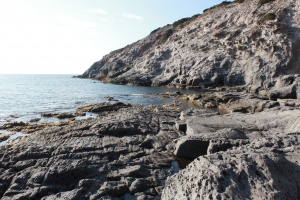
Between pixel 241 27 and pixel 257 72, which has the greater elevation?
pixel 241 27

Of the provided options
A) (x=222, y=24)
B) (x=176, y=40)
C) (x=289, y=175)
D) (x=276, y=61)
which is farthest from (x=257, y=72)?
(x=289, y=175)

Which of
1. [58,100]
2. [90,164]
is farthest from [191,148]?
[58,100]

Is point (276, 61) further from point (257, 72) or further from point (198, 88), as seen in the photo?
point (198, 88)

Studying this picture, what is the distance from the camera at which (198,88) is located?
7450cm

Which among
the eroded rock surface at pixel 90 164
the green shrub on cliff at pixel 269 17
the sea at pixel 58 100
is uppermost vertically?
the green shrub on cliff at pixel 269 17

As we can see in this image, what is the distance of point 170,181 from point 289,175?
4.47 m

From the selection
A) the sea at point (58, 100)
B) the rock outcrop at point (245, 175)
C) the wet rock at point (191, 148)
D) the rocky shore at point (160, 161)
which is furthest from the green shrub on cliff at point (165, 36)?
the rock outcrop at point (245, 175)

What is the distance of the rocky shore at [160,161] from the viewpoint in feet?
31.6

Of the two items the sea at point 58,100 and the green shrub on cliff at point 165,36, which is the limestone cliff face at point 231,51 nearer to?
the green shrub on cliff at point 165,36

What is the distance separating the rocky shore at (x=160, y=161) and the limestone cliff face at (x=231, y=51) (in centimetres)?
3290

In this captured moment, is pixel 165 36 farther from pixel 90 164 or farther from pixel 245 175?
pixel 245 175

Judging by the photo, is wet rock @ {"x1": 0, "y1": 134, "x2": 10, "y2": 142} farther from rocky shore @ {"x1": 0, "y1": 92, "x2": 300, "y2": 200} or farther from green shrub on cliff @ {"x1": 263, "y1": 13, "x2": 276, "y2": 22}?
green shrub on cliff @ {"x1": 263, "y1": 13, "x2": 276, "y2": 22}

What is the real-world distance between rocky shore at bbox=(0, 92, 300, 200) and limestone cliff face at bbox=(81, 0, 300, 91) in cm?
3290

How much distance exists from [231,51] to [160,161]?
6674cm
